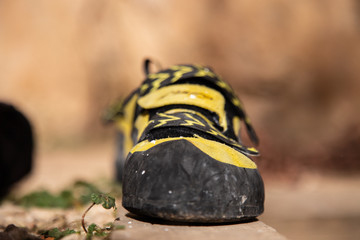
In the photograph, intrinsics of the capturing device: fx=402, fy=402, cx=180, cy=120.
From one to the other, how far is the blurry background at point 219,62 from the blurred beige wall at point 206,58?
0.02 meters

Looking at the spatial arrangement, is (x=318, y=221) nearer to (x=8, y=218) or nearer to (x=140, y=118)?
(x=140, y=118)

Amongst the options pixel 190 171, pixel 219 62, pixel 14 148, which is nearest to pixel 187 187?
pixel 190 171

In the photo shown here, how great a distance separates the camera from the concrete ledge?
100 cm

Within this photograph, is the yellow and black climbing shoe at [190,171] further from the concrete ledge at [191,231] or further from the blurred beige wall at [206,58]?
the blurred beige wall at [206,58]

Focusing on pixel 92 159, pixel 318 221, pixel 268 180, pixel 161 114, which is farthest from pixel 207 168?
pixel 92 159

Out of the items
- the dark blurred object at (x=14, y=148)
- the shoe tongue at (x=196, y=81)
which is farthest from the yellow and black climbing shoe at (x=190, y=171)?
the dark blurred object at (x=14, y=148)

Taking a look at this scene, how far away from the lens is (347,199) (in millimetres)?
3156

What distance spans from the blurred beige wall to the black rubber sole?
3.98m

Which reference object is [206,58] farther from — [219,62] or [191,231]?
[191,231]

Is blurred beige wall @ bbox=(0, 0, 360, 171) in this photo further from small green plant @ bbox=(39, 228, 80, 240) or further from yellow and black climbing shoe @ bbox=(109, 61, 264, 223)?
small green plant @ bbox=(39, 228, 80, 240)

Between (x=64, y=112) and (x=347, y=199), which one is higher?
(x=64, y=112)

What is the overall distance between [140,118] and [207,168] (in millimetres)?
539

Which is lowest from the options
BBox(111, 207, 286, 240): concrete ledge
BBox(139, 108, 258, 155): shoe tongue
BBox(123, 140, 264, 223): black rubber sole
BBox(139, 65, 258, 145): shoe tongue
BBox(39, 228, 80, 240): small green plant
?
BBox(39, 228, 80, 240): small green plant

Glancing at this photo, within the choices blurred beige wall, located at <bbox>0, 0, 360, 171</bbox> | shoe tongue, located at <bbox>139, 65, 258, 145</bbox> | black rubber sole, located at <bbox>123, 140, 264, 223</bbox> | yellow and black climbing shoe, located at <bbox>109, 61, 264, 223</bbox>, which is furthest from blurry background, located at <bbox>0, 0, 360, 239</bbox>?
black rubber sole, located at <bbox>123, 140, 264, 223</bbox>
